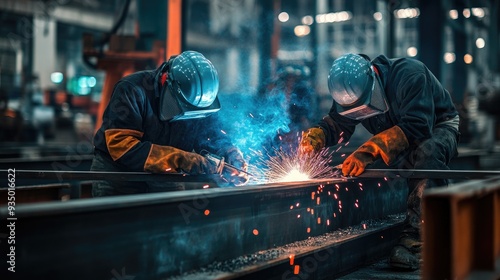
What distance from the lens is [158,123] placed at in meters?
3.96

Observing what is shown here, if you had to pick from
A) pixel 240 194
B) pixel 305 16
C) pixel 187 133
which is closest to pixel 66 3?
pixel 305 16

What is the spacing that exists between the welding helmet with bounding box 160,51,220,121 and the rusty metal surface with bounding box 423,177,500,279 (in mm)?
1703

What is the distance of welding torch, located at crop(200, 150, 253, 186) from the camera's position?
12.4 feet

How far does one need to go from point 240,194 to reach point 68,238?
97 centimetres

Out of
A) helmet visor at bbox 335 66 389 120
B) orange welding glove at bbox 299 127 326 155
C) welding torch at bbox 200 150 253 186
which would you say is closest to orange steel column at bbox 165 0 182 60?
orange welding glove at bbox 299 127 326 155

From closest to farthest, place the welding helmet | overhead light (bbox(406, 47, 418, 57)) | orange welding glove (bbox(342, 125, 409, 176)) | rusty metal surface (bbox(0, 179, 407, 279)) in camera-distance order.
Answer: rusty metal surface (bbox(0, 179, 407, 279)) → the welding helmet → orange welding glove (bbox(342, 125, 409, 176)) → overhead light (bbox(406, 47, 418, 57))

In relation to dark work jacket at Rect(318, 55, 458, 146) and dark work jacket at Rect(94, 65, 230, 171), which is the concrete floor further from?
dark work jacket at Rect(94, 65, 230, 171)

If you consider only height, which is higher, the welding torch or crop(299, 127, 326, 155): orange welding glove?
crop(299, 127, 326, 155): orange welding glove

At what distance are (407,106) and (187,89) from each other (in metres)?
1.38

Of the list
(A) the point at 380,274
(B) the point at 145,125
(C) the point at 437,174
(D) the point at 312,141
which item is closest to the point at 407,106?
(C) the point at 437,174

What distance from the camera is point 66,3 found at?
2005 centimetres

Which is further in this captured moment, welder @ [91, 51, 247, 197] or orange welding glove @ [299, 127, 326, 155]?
orange welding glove @ [299, 127, 326, 155]

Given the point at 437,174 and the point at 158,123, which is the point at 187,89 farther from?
the point at 437,174

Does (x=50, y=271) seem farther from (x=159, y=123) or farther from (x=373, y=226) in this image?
(x=373, y=226)
